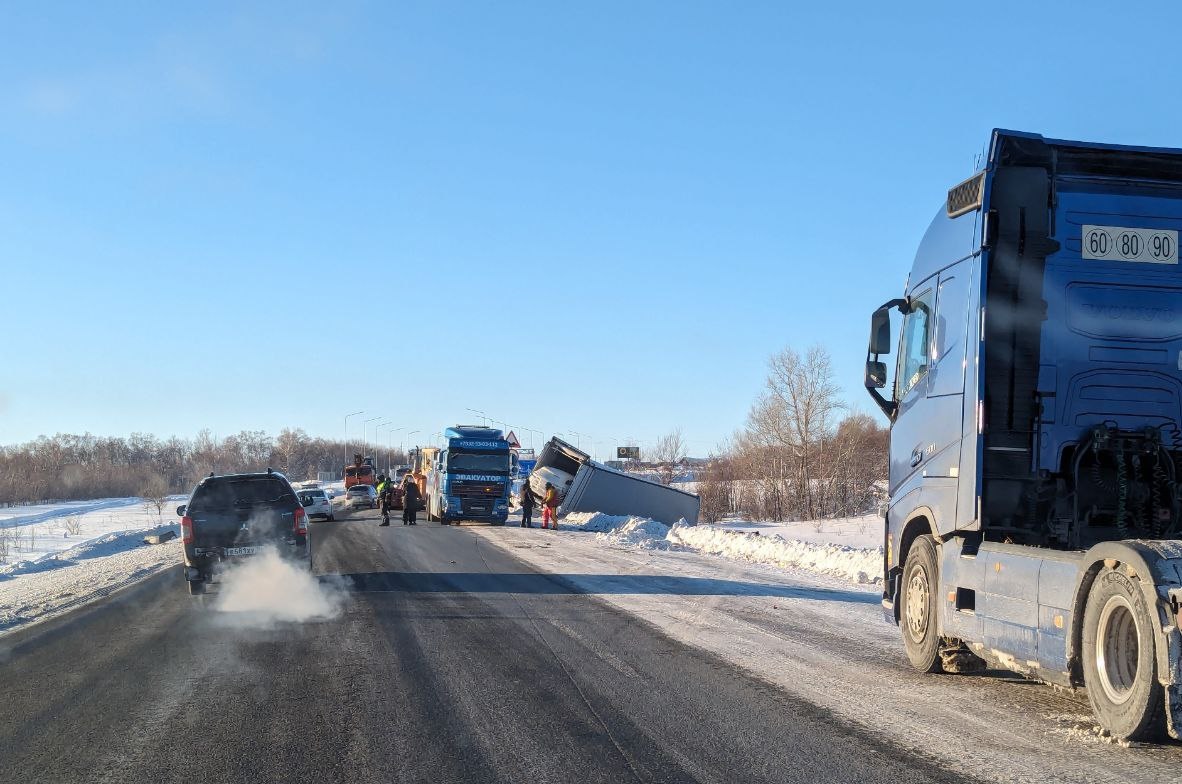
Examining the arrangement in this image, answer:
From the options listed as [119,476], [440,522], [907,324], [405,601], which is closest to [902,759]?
[907,324]

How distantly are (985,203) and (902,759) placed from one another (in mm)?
4373

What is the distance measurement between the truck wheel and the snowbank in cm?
935

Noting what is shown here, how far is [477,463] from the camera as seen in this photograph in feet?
130

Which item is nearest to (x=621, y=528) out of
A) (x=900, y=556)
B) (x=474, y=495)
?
(x=474, y=495)

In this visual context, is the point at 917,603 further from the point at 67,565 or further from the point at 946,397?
the point at 67,565

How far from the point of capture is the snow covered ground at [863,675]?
5.76 meters

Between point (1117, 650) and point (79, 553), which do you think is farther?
point (79, 553)

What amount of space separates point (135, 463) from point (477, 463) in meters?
109

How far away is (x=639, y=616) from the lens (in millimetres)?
12508

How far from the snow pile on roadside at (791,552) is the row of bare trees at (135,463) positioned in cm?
1270

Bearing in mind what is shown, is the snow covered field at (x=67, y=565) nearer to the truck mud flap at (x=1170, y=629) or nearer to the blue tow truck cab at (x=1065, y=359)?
the blue tow truck cab at (x=1065, y=359)

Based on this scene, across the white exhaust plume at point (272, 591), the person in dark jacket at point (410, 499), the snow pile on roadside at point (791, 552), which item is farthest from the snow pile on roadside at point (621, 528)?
the white exhaust plume at point (272, 591)

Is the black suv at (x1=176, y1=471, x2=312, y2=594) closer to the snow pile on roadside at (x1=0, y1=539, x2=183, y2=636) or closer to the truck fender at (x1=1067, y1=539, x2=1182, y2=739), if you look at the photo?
the snow pile on roadside at (x1=0, y1=539, x2=183, y2=636)

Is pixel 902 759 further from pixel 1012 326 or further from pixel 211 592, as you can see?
pixel 211 592
